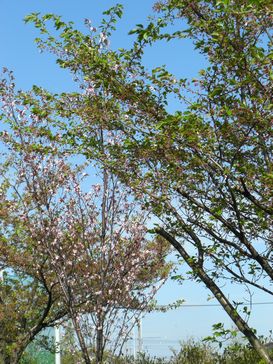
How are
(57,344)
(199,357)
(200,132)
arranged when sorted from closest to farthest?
1. (200,132)
2. (199,357)
3. (57,344)

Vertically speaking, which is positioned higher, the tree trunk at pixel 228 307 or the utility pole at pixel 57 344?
the utility pole at pixel 57 344

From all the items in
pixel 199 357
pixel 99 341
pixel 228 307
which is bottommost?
pixel 99 341

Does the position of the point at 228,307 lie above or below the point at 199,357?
above

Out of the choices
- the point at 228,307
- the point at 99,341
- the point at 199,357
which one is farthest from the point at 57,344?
the point at 228,307

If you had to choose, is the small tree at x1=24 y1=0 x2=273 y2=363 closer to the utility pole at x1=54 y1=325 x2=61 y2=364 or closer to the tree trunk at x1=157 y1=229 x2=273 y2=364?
the tree trunk at x1=157 y1=229 x2=273 y2=364

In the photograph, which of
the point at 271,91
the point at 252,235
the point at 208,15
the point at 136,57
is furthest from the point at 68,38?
the point at 252,235

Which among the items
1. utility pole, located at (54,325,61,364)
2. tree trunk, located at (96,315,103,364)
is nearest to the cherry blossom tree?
tree trunk, located at (96,315,103,364)

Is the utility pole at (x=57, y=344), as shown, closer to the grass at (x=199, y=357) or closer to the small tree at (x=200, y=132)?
the grass at (x=199, y=357)

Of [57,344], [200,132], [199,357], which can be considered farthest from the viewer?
[57,344]

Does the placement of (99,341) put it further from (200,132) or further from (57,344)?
(57,344)

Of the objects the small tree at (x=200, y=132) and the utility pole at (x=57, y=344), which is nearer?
the small tree at (x=200, y=132)

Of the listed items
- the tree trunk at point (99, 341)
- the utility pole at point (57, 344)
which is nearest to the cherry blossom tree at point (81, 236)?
the tree trunk at point (99, 341)

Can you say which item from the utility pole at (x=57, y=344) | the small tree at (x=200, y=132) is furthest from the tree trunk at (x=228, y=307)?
the utility pole at (x=57, y=344)

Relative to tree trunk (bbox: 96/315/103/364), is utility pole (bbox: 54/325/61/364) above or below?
above
